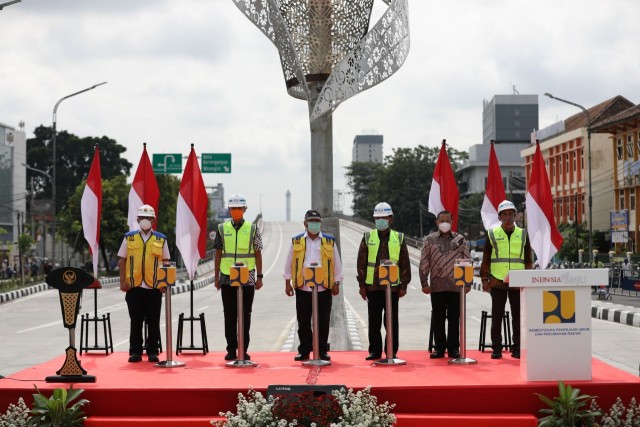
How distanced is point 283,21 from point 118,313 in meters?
15.5

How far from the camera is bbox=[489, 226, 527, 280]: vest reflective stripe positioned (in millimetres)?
9344

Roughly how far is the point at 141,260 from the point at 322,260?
199cm

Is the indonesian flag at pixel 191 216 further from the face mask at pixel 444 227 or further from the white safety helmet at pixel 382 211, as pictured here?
the face mask at pixel 444 227

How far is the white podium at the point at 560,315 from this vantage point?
7.60m

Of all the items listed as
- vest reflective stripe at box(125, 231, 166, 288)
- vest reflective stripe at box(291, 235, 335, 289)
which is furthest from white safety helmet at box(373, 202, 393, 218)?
vest reflective stripe at box(125, 231, 166, 288)

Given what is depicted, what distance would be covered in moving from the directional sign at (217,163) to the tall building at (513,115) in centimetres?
7278

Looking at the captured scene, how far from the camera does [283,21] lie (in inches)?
472

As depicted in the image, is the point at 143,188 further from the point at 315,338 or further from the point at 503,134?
the point at 503,134

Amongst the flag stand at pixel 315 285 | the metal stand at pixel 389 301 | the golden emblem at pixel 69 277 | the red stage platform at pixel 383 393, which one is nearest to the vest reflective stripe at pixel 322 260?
the flag stand at pixel 315 285

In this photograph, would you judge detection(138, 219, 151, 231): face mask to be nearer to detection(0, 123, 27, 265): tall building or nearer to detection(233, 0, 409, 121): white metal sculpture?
detection(233, 0, 409, 121): white metal sculpture

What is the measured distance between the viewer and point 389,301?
8773mm

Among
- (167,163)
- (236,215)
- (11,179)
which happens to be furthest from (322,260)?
(11,179)

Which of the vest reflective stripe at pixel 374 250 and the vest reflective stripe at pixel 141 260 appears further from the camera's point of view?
the vest reflective stripe at pixel 141 260

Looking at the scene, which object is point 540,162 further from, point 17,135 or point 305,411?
point 17,135
